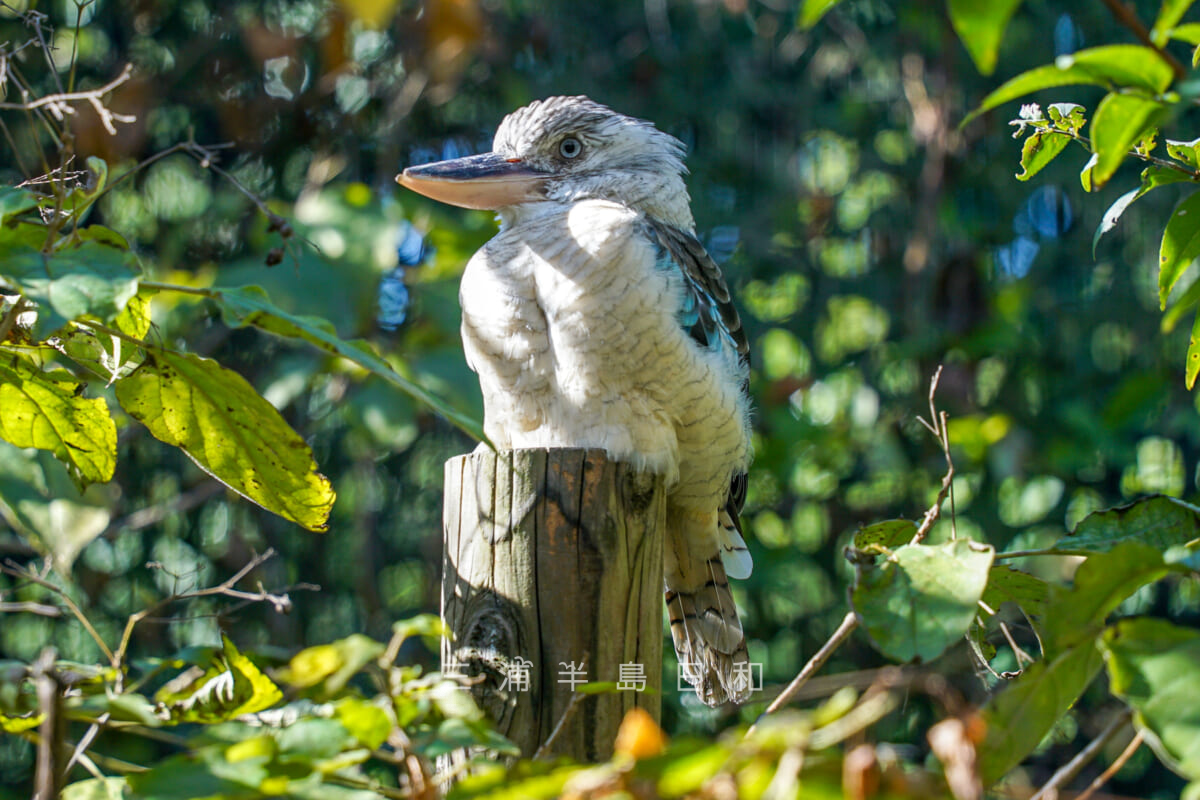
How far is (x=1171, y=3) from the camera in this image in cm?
76

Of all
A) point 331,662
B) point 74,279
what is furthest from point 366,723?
point 74,279

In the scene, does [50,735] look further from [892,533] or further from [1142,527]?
[1142,527]

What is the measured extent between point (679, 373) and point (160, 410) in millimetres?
988

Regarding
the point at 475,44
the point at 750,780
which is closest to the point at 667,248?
the point at 750,780

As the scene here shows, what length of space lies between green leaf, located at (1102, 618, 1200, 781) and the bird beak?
5.56 feet

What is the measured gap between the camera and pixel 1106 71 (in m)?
0.83

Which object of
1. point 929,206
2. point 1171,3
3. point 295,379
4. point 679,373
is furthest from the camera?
point 929,206

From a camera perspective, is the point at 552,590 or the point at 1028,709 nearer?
the point at 1028,709

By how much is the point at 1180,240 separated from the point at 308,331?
969mm

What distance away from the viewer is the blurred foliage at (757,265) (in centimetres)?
397

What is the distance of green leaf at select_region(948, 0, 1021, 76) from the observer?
2.27 feet

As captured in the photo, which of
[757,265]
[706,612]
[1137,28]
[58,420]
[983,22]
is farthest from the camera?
[757,265]

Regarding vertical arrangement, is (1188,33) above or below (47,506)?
above

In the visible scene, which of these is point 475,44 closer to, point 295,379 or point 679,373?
point 295,379
